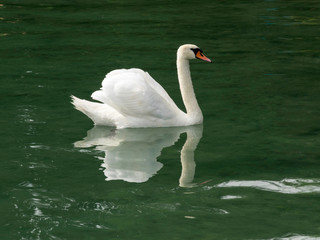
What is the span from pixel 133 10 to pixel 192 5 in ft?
5.74

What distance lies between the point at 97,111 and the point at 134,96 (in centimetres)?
53

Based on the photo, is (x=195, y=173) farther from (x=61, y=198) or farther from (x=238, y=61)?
(x=238, y=61)

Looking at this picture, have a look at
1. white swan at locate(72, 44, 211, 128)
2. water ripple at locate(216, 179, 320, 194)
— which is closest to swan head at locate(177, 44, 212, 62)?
white swan at locate(72, 44, 211, 128)

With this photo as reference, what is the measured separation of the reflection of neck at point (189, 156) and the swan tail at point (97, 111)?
0.93 meters

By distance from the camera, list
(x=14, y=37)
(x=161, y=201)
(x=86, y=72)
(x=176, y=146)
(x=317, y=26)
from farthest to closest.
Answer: (x=317, y=26) < (x=14, y=37) < (x=86, y=72) < (x=176, y=146) < (x=161, y=201)

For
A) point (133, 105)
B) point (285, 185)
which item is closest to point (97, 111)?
point (133, 105)

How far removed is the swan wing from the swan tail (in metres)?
0.14

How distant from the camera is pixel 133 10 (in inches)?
782

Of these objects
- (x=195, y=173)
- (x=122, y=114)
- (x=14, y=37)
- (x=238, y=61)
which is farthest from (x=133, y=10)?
(x=195, y=173)

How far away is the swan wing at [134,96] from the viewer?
10.0 metres

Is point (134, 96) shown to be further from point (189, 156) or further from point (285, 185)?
point (285, 185)

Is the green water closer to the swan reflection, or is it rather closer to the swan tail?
the swan reflection

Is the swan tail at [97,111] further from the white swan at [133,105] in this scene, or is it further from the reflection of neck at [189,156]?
the reflection of neck at [189,156]

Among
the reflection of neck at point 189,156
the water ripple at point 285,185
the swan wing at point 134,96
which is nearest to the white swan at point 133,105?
the swan wing at point 134,96
